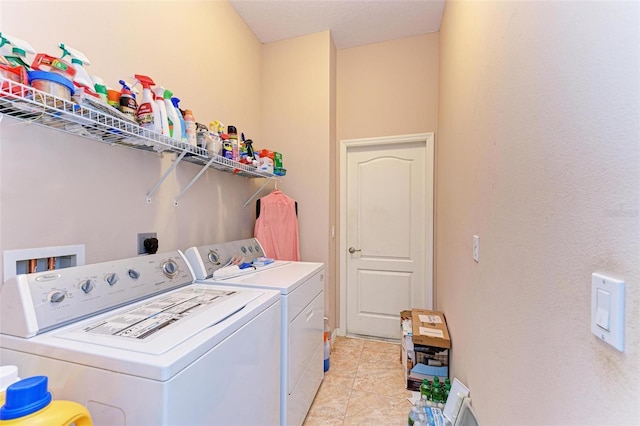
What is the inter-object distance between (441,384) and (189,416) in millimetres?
1751

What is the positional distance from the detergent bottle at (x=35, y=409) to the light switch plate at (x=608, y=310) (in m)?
1.09

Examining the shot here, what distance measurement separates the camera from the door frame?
2.65m

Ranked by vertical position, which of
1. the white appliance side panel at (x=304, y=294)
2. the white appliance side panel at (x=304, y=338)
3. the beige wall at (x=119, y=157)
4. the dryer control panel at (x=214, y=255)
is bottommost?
the white appliance side panel at (x=304, y=338)

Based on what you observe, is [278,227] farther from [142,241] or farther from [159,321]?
[159,321]

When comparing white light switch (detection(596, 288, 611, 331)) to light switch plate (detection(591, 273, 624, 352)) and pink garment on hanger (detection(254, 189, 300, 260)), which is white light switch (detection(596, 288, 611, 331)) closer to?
light switch plate (detection(591, 273, 624, 352))

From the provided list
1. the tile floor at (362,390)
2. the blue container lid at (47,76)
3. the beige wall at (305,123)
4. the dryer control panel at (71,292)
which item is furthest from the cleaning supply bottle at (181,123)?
the tile floor at (362,390)

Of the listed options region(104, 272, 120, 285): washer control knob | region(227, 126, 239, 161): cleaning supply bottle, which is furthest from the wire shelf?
region(104, 272, 120, 285): washer control knob

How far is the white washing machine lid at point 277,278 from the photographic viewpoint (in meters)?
1.37

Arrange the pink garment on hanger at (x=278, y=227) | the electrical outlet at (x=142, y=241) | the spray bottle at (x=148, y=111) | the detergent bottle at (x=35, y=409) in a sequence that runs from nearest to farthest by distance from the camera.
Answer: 1. the detergent bottle at (x=35, y=409)
2. the spray bottle at (x=148, y=111)
3. the electrical outlet at (x=142, y=241)
4. the pink garment on hanger at (x=278, y=227)

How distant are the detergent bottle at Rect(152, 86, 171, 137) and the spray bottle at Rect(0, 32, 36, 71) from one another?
44 centimetres

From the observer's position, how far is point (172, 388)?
67 centimetres

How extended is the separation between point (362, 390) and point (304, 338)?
86 cm

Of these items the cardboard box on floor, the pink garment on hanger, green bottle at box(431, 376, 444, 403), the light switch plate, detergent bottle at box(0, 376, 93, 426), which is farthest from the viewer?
the pink garment on hanger

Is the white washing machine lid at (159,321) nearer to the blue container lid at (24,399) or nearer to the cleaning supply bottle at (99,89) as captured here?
the blue container lid at (24,399)
